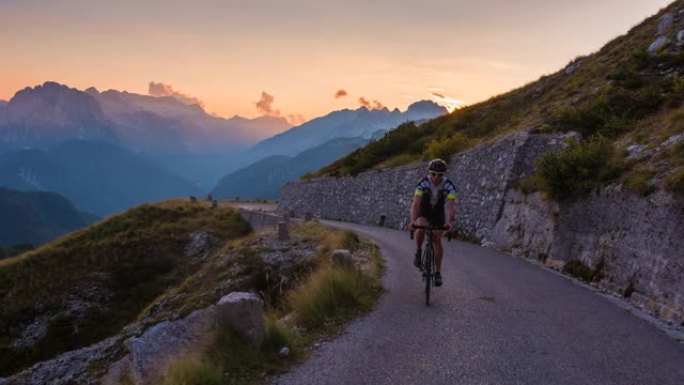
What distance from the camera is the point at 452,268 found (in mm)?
14008

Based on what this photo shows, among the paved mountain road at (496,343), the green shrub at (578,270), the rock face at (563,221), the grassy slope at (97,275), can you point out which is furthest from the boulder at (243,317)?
the grassy slope at (97,275)

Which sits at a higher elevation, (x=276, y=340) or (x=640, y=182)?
(x=640, y=182)

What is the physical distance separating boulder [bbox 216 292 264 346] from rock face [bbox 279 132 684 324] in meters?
7.01

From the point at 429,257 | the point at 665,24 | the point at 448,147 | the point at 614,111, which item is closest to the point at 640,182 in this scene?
the point at 429,257

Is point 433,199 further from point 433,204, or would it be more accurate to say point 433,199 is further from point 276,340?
point 276,340

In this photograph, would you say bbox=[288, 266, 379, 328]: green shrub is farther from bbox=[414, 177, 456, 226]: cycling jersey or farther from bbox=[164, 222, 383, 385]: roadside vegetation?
bbox=[414, 177, 456, 226]: cycling jersey

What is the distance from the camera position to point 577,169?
46.2 feet

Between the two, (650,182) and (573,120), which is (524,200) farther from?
(650,182)

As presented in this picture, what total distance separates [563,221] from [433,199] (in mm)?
6356

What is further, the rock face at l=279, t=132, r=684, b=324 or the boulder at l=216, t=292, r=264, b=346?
the rock face at l=279, t=132, r=684, b=324

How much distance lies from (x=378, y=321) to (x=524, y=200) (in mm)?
10888

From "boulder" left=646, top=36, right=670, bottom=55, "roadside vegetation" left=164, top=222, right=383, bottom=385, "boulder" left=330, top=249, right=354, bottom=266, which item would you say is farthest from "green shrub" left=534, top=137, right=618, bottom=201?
"boulder" left=646, top=36, right=670, bottom=55

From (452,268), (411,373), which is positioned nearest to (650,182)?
(452,268)

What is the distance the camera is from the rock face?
9.42 m
